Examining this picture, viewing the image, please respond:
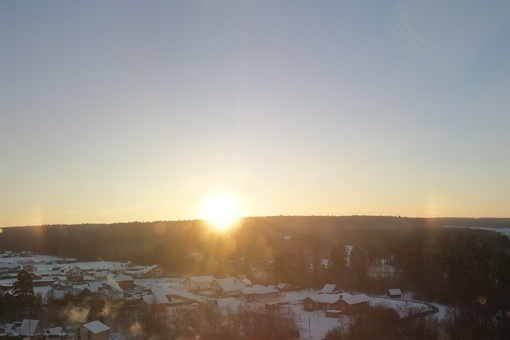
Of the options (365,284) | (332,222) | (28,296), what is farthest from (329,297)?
(332,222)

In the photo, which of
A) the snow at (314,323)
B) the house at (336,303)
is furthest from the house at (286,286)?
the snow at (314,323)

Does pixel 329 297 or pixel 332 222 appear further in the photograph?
pixel 332 222

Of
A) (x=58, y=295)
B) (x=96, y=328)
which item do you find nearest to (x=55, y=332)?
(x=96, y=328)

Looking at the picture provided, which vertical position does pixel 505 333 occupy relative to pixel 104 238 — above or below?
below

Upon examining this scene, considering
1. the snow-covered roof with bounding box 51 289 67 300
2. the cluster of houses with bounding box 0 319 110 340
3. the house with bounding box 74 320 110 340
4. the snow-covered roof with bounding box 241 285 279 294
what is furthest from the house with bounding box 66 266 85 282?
the house with bounding box 74 320 110 340

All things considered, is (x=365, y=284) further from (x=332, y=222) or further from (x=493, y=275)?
(x=332, y=222)

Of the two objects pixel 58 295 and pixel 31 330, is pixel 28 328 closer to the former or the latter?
pixel 31 330

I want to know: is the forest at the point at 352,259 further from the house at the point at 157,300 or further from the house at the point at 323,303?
the house at the point at 157,300
